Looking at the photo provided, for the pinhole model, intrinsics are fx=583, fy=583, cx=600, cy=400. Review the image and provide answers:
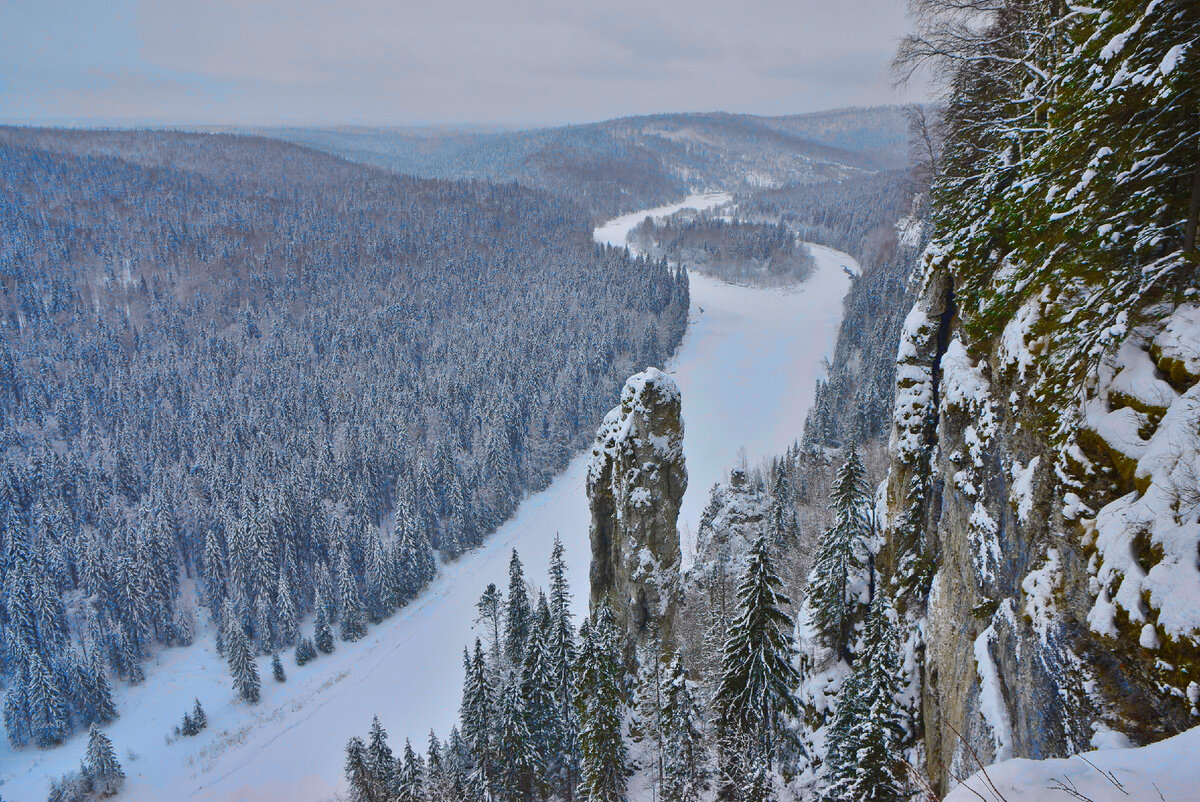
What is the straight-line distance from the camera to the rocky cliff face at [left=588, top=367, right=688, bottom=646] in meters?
28.3

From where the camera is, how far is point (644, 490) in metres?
28.5

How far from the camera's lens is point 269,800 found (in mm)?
45031

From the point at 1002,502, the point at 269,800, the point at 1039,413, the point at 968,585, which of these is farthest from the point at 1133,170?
the point at 269,800

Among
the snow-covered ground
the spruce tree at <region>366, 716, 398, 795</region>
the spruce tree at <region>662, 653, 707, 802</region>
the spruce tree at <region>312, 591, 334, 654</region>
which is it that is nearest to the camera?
the snow-covered ground

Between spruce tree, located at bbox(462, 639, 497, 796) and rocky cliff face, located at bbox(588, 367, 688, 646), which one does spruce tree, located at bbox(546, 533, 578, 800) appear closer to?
rocky cliff face, located at bbox(588, 367, 688, 646)

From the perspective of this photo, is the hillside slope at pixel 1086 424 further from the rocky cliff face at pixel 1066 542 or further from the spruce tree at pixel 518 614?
the spruce tree at pixel 518 614

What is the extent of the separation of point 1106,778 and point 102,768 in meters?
66.3

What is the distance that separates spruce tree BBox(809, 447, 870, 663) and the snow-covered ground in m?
16.5

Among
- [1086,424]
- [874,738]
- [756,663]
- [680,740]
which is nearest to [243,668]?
[680,740]

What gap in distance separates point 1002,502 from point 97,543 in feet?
A: 292

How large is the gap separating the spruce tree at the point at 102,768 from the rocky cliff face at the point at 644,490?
152 ft

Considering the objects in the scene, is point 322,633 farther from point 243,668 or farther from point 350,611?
point 243,668

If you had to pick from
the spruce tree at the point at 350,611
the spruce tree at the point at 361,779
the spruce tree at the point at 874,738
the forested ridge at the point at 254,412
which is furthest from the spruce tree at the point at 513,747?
the spruce tree at the point at 350,611

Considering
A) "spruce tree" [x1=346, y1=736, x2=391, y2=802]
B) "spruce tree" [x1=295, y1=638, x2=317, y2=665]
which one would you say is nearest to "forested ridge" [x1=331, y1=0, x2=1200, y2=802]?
"spruce tree" [x1=346, y1=736, x2=391, y2=802]
